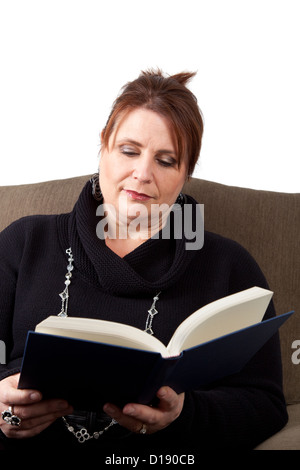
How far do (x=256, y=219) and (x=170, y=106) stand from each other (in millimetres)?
481

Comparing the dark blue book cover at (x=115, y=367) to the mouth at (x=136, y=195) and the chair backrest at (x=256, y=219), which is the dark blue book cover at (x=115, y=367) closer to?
the mouth at (x=136, y=195)

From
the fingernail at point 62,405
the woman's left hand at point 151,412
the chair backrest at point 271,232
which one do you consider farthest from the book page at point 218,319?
the chair backrest at point 271,232

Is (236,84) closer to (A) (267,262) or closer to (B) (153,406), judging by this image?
(A) (267,262)

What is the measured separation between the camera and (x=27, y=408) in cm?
116

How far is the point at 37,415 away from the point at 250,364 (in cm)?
55

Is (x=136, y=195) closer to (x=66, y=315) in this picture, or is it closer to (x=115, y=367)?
Answer: (x=66, y=315)

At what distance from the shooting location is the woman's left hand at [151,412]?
1.14 m

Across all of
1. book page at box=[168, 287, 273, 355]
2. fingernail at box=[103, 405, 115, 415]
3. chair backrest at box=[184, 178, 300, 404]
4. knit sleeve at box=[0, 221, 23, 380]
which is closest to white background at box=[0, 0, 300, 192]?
chair backrest at box=[184, 178, 300, 404]

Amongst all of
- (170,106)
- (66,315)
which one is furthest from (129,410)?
(170,106)

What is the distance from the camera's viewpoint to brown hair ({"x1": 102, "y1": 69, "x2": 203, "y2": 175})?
157 centimetres

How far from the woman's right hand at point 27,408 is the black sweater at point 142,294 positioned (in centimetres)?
15

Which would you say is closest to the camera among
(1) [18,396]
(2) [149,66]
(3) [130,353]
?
(3) [130,353]
